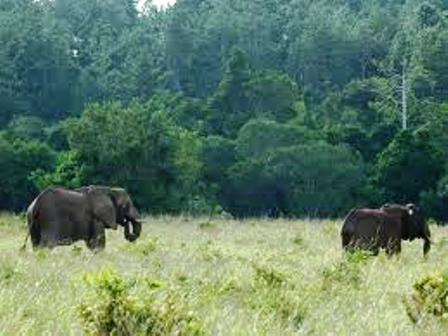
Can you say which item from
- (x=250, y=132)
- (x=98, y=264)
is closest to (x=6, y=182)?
(x=250, y=132)

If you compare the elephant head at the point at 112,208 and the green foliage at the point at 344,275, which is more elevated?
the green foliage at the point at 344,275

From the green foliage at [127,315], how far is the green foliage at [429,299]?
1865 mm

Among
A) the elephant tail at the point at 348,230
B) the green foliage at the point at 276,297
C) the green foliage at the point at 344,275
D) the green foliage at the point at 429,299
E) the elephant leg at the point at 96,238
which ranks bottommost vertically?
the elephant leg at the point at 96,238

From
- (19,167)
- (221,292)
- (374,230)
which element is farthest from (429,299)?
(19,167)

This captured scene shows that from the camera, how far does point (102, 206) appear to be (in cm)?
1503

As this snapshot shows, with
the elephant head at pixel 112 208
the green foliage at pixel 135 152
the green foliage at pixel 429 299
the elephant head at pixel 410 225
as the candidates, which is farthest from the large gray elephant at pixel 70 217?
the green foliage at pixel 135 152

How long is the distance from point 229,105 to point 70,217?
36.9 m

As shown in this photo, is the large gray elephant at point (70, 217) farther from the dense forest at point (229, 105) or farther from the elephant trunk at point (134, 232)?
the dense forest at point (229, 105)

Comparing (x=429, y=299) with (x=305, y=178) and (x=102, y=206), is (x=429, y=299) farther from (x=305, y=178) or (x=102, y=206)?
(x=305, y=178)

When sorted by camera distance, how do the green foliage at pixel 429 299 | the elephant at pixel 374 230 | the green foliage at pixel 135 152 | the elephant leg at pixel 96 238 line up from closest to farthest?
the green foliage at pixel 429 299 < the elephant leg at pixel 96 238 < the elephant at pixel 374 230 < the green foliage at pixel 135 152

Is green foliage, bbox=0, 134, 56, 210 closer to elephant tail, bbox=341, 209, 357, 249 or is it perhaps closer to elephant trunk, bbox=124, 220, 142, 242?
elephant trunk, bbox=124, 220, 142, 242

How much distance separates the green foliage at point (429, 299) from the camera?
6285mm

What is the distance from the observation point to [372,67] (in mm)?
65562

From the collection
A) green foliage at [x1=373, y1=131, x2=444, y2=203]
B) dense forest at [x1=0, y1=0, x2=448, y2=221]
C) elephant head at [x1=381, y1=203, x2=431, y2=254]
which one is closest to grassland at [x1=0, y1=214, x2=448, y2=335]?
elephant head at [x1=381, y1=203, x2=431, y2=254]
